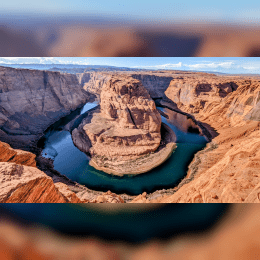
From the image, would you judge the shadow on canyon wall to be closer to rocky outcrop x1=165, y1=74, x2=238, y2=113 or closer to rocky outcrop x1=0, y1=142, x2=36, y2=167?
rocky outcrop x1=0, y1=142, x2=36, y2=167

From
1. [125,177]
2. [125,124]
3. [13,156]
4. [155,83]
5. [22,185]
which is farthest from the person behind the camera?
[155,83]

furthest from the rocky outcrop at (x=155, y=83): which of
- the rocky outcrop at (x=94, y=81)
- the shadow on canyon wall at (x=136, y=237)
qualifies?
the shadow on canyon wall at (x=136, y=237)

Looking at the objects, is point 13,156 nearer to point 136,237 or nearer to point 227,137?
point 136,237

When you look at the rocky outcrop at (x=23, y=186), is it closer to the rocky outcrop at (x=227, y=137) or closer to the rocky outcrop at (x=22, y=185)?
the rocky outcrop at (x=22, y=185)

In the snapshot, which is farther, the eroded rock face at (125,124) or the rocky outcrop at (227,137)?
the eroded rock face at (125,124)

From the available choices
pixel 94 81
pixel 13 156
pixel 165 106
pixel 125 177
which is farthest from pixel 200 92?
pixel 94 81

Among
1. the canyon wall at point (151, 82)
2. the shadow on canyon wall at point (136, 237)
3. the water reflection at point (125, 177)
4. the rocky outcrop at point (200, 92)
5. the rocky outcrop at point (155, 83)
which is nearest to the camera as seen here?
the shadow on canyon wall at point (136, 237)
